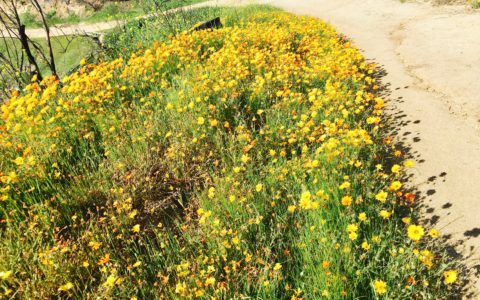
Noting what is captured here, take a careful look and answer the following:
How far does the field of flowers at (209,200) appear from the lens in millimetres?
2725

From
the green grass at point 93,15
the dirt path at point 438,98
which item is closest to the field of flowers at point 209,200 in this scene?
the dirt path at point 438,98

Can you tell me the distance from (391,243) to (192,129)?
2.81m

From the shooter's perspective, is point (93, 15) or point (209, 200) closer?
point (209, 200)

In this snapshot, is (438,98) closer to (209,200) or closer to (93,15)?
(209,200)

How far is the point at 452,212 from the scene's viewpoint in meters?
3.43

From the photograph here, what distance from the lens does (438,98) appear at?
5637 millimetres

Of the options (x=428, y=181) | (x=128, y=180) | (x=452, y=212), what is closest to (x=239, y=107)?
(x=128, y=180)

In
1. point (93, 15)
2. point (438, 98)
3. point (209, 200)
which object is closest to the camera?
→ point (209, 200)

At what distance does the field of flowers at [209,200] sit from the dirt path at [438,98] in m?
0.32

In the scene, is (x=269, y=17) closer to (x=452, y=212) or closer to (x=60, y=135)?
(x=60, y=135)

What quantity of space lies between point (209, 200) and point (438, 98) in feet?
14.8

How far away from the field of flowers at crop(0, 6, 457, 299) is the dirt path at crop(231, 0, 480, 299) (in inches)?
12.6

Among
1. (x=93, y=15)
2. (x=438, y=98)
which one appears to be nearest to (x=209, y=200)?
(x=438, y=98)

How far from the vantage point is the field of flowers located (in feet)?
8.94
